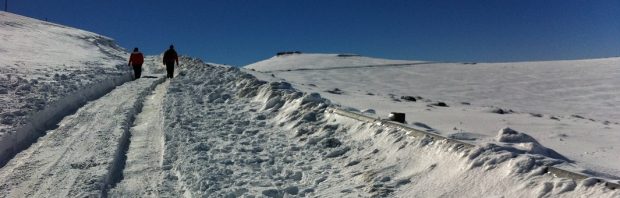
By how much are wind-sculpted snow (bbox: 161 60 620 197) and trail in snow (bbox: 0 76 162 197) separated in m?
0.73

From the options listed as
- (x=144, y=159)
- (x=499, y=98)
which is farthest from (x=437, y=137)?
(x=499, y=98)

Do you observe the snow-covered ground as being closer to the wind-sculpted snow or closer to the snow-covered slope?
the wind-sculpted snow

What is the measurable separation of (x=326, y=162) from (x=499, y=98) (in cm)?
1792

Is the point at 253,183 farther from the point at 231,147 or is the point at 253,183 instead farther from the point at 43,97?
the point at 43,97

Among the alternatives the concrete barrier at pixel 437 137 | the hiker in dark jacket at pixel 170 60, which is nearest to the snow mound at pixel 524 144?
the concrete barrier at pixel 437 137

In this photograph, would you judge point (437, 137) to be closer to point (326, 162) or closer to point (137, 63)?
point (326, 162)

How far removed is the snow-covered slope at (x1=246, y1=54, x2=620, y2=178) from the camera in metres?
7.67

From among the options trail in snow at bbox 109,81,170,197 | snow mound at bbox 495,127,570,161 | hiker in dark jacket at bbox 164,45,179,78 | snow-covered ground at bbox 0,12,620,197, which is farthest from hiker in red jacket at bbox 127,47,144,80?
snow mound at bbox 495,127,570,161

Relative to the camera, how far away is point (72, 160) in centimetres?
743

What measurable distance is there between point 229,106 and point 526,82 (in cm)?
2078

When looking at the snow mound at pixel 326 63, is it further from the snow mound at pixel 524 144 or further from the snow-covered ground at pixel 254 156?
the snow mound at pixel 524 144

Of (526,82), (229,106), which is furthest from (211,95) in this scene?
(526,82)

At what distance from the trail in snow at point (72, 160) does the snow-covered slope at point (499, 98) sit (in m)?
4.26

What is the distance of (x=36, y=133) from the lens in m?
9.41
